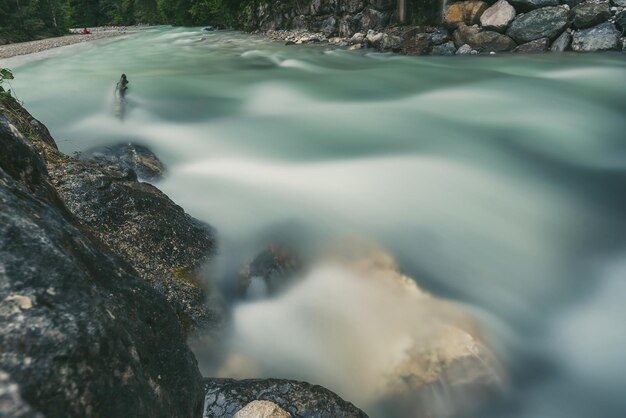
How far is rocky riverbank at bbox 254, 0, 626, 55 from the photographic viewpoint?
11.4 metres

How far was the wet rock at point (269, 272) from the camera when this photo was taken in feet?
10.4

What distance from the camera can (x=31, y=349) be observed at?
2.77 ft

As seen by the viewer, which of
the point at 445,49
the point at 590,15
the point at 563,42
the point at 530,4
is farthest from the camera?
the point at 445,49

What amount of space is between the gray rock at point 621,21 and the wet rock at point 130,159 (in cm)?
1237

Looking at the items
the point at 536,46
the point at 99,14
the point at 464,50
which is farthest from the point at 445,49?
the point at 99,14

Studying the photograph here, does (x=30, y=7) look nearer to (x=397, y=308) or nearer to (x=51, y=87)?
(x=51, y=87)

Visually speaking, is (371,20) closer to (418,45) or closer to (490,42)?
(418,45)

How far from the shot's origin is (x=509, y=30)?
494 inches

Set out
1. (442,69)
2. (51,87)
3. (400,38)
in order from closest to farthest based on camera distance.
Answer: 1. (51,87)
2. (442,69)
3. (400,38)

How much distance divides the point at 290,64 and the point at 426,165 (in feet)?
27.8

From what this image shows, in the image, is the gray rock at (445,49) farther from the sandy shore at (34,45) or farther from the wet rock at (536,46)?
the sandy shore at (34,45)

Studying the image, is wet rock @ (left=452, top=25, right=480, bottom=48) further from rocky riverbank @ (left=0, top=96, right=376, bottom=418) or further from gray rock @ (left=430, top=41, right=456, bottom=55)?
rocky riverbank @ (left=0, top=96, right=376, bottom=418)

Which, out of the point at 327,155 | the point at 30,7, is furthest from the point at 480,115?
the point at 30,7

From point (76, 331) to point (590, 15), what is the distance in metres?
14.3
